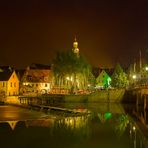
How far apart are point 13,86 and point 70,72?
32.2 m

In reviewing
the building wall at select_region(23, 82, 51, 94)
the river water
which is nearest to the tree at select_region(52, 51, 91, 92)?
the building wall at select_region(23, 82, 51, 94)

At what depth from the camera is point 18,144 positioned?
35875mm

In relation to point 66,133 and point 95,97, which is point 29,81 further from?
point 66,133

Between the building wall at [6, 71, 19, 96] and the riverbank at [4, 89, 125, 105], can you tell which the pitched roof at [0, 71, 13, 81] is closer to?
the building wall at [6, 71, 19, 96]

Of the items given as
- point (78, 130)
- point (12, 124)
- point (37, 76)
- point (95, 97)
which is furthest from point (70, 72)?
point (78, 130)

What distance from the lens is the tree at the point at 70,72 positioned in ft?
390

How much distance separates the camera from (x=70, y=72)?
118875mm

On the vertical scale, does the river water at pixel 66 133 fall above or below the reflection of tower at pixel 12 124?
below

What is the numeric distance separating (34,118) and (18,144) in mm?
22954

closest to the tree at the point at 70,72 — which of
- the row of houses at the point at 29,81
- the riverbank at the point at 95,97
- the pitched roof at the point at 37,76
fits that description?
the riverbank at the point at 95,97

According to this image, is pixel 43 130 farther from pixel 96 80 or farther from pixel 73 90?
pixel 96 80

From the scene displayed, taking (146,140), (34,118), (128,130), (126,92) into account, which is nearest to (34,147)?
(146,140)

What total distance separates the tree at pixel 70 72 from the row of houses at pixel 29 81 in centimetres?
1985

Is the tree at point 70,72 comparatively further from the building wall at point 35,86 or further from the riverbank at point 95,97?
the building wall at point 35,86
